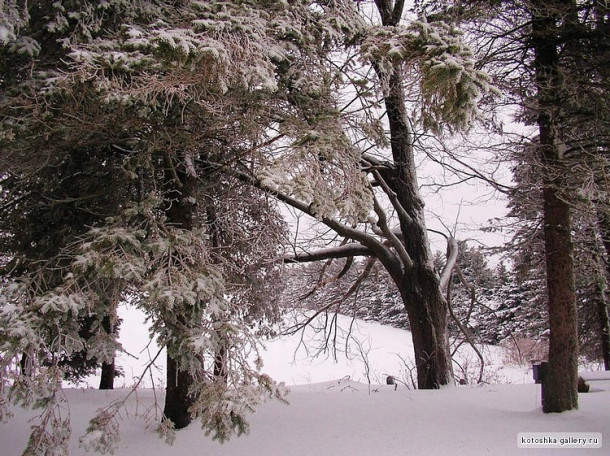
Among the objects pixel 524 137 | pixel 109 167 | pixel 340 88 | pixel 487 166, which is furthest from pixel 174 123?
pixel 487 166

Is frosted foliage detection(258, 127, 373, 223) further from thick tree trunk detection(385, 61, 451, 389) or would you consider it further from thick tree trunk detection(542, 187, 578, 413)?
thick tree trunk detection(385, 61, 451, 389)

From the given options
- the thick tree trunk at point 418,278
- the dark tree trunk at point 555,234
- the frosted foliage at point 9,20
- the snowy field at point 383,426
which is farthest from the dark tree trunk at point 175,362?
the dark tree trunk at point 555,234

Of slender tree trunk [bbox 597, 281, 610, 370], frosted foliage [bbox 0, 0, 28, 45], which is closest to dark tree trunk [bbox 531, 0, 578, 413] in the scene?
frosted foliage [bbox 0, 0, 28, 45]

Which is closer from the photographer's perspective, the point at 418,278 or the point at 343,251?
the point at 418,278

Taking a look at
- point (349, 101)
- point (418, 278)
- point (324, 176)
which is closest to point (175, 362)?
point (324, 176)

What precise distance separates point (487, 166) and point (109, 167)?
5.45 metres

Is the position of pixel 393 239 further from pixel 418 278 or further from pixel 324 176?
pixel 324 176

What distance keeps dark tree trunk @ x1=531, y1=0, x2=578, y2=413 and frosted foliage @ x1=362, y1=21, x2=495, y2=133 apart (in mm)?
1989

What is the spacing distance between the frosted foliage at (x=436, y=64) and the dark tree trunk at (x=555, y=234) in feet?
6.53

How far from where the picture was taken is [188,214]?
5.38m

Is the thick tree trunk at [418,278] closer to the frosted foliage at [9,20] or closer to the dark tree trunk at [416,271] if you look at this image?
the dark tree trunk at [416,271]

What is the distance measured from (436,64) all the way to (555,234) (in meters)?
3.40

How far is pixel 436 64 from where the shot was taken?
12.4 feet

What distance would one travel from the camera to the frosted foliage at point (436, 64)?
12.4 feet
